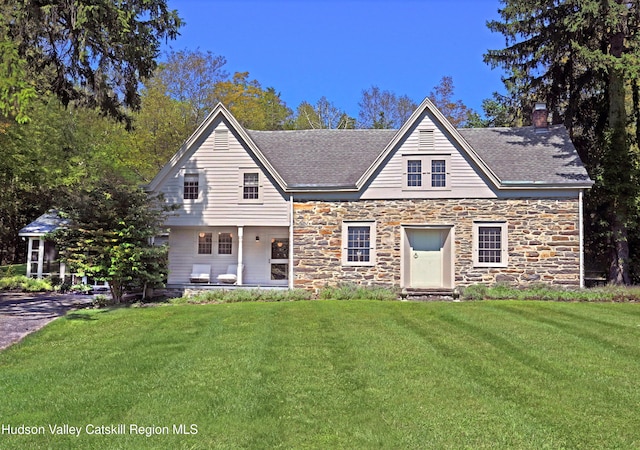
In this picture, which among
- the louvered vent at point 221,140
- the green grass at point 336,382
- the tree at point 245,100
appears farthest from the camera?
the tree at point 245,100

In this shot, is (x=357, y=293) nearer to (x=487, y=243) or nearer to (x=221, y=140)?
(x=487, y=243)

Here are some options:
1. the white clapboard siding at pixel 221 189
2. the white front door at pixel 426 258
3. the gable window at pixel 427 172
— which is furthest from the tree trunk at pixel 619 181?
the white clapboard siding at pixel 221 189

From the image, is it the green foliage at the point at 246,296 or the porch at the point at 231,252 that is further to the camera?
the porch at the point at 231,252

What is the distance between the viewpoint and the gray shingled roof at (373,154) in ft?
53.4

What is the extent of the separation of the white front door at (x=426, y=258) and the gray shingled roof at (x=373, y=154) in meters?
2.82

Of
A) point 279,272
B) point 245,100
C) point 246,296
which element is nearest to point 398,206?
point 279,272

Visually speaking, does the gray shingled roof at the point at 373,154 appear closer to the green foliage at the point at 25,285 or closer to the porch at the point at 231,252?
the porch at the point at 231,252

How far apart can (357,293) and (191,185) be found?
7.17 metres

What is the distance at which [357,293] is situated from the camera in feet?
50.0

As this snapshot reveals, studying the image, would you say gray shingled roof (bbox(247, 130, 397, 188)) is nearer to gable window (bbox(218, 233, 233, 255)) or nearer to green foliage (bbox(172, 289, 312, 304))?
gable window (bbox(218, 233, 233, 255))

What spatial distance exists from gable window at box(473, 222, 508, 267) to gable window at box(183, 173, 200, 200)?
31.8 feet

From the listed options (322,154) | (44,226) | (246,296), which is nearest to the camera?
(246,296)

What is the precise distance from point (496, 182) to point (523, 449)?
12.4 meters

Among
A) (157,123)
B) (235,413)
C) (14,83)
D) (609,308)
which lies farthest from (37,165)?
(609,308)
